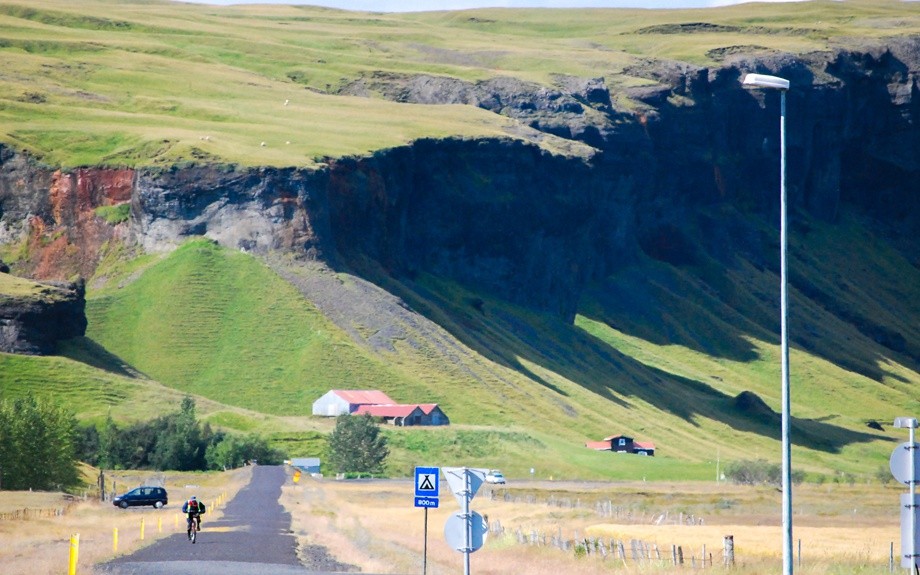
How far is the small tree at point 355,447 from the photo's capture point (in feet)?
539

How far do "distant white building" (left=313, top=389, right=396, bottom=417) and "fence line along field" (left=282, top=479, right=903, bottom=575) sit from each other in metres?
40.0

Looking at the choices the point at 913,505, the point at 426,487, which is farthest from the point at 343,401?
the point at 913,505

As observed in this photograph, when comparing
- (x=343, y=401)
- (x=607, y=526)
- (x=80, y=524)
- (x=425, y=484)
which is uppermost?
(x=425, y=484)

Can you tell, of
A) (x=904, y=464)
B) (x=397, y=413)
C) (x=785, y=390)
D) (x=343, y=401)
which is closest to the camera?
(x=904, y=464)

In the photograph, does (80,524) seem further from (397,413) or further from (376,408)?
(376,408)

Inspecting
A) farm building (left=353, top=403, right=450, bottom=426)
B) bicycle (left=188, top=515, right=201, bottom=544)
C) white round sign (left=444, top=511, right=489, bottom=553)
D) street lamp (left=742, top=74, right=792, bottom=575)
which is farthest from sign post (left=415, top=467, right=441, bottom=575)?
farm building (left=353, top=403, right=450, bottom=426)

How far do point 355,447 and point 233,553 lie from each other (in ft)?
341

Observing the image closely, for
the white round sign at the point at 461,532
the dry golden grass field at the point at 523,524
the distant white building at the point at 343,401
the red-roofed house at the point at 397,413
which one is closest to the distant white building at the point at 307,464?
the dry golden grass field at the point at 523,524

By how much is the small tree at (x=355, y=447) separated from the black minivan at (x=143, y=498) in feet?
210

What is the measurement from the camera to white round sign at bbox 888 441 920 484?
108 feet

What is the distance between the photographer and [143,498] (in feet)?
327

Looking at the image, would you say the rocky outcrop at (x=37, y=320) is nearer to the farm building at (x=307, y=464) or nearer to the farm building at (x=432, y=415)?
the farm building at (x=432, y=415)

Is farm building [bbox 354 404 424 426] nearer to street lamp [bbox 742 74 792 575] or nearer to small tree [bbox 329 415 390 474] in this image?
small tree [bbox 329 415 390 474]

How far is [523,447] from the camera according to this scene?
7264 inches
